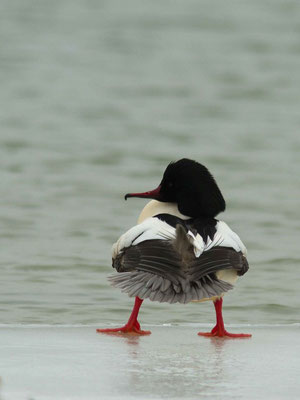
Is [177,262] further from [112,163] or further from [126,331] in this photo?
[112,163]

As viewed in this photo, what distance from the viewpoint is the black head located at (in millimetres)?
6848

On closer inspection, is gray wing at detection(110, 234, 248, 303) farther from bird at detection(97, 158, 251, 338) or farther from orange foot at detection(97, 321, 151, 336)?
orange foot at detection(97, 321, 151, 336)

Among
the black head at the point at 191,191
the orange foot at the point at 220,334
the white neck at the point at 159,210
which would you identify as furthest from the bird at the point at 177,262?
the white neck at the point at 159,210

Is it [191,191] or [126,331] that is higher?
[191,191]

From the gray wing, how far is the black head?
750 mm

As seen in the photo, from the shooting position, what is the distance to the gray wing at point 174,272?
19.5 ft

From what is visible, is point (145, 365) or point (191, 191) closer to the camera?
point (145, 365)

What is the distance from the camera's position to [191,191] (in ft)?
22.5

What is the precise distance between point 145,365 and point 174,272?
1.13 metres

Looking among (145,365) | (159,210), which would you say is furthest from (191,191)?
(145,365)

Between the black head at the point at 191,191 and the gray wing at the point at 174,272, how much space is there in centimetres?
75

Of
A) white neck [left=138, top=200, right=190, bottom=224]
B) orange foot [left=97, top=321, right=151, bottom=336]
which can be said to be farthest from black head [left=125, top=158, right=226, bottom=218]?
orange foot [left=97, top=321, right=151, bottom=336]

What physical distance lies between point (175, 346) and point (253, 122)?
46.3 feet

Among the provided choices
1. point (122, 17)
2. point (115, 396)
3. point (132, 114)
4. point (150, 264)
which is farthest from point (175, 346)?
point (122, 17)
